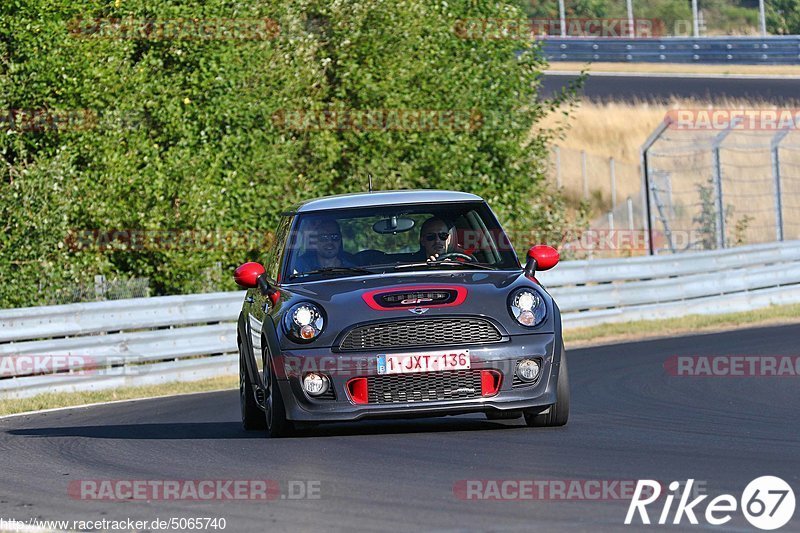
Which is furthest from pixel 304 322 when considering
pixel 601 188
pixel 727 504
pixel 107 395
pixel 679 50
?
pixel 679 50

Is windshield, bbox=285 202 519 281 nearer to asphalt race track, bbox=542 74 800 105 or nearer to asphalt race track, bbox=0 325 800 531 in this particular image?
asphalt race track, bbox=0 325 800 531

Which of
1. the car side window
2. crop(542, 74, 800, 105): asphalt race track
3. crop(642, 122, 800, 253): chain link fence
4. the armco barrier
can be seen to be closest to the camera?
the car side window

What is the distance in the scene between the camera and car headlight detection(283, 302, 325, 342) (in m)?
9.09

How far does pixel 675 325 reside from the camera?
21.2 metres

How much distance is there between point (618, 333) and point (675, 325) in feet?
3.31

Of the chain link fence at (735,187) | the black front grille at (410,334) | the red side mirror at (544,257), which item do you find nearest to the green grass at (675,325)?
the red side mirror at (544,257)

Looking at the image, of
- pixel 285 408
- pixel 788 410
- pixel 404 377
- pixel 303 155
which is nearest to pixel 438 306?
pixel 404 377

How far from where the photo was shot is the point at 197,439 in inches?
400

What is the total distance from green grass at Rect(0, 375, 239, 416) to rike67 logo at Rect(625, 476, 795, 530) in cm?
917

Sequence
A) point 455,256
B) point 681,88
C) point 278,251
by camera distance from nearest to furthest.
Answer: point 455,256 → point 278,251 → point 681,88

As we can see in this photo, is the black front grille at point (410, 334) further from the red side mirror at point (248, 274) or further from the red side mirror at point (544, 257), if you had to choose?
the red side mirror at point (248, 274)

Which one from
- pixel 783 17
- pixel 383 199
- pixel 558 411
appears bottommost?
pixel 558 411

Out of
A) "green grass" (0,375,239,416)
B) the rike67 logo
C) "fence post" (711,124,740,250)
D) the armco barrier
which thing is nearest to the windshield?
the rike67 logo

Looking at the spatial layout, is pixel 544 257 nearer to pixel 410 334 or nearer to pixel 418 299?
pixel 418 299
